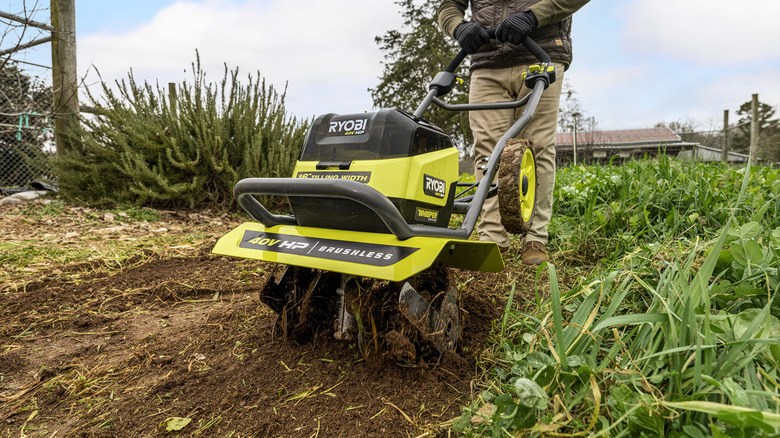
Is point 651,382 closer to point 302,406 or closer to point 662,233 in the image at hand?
point 302,406

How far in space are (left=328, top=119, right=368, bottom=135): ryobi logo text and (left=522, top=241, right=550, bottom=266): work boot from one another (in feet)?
4.88

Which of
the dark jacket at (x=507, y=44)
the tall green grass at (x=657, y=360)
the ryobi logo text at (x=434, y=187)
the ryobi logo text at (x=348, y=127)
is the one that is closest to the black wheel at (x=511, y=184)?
the ryobi logo text at (x=434, y=187)

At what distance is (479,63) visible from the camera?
2.82 m

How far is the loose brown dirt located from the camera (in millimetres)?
1388

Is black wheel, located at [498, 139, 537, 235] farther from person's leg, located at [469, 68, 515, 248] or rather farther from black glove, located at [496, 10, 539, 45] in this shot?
person's leg, located at [469, 68, 515, 248]

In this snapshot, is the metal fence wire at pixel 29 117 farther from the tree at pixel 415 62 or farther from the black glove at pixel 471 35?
the tree at pixel 415 62

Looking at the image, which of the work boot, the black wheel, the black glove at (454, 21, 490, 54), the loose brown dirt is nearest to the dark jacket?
the black glove at (454, 21, 490, 54)

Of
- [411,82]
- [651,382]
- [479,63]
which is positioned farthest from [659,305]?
[411,82]

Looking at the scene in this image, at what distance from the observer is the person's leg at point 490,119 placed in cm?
282

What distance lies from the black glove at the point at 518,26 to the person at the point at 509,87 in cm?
20

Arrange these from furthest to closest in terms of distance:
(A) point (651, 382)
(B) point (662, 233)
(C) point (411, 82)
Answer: (C) point (411, 82) < (B) point (662, 233) < (A) point (651, 382)

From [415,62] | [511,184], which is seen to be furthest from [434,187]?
[415,62]

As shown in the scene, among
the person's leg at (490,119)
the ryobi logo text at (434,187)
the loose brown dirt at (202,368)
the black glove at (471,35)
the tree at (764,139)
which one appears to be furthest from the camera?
the tree at (764,139)

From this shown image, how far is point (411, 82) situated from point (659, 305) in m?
17.0
